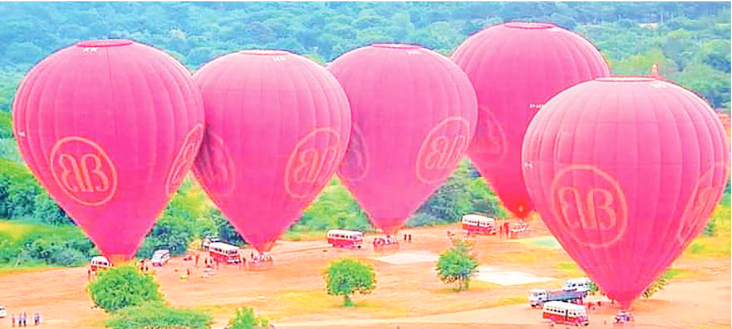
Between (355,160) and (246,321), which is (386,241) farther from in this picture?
(246,321)

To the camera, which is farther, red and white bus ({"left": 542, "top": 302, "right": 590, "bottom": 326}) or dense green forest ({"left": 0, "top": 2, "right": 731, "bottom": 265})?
dense green forest ({"left": 0, "top": 2, "right": 731, "bottom": 265})

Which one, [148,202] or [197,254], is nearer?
[148,202]

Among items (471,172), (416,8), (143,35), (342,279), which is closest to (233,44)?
(143,35)

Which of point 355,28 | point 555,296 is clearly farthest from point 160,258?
point 355,28

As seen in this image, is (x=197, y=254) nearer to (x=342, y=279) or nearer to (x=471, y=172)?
(x=342, y=279)

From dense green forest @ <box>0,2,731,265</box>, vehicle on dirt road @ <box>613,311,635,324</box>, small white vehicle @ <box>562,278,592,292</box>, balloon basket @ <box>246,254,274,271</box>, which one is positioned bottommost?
vehicle on dirt road @ <box>613,311,635,324</box>

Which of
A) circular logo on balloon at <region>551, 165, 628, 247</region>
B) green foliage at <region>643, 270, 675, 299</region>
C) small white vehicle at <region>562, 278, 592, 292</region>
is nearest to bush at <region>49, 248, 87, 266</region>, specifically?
small white vehicle at <region>562, 278, 592, 292</region>

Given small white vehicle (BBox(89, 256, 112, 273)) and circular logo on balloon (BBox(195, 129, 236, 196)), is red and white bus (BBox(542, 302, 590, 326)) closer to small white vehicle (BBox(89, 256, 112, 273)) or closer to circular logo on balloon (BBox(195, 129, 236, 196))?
circular logo on balloon (BBox(195, 129, 236, 196))
